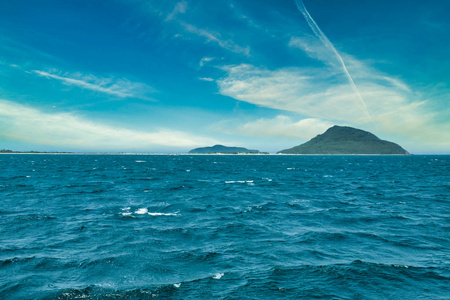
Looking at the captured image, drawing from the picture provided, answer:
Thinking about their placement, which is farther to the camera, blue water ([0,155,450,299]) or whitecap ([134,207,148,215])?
whitecap ([134,207,148,215])

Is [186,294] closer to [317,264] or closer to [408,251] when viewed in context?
[317,264]

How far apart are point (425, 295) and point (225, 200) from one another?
22.6m

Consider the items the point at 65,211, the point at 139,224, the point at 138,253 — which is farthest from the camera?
the point at 65,211

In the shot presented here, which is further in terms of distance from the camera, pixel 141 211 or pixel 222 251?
pixel 141 211

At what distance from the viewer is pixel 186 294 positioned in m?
10.1

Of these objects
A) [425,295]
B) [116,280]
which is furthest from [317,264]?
[116,280]

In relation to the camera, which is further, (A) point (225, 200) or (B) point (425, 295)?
(A) point (225, 200)

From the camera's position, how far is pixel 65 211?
24781 mm

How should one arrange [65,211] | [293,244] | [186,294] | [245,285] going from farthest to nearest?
[65,211] < [293,244] < [245,285] < [186,294]

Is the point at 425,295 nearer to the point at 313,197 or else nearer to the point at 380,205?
the point at 380,205

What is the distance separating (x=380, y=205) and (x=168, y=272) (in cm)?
2630

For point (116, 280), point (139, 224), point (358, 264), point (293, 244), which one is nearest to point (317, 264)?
point (358, 264)

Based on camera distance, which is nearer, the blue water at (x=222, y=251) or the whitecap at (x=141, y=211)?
the blue water at (x=222, y=251)

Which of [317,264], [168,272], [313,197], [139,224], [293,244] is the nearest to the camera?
[168,272]
